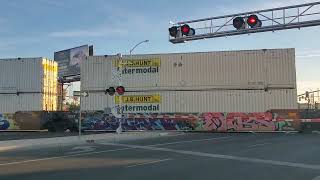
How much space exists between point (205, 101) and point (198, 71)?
94.4 inches

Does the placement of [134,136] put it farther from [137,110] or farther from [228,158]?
[228,158]

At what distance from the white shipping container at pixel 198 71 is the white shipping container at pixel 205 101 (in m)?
0.49

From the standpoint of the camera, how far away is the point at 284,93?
126 ft

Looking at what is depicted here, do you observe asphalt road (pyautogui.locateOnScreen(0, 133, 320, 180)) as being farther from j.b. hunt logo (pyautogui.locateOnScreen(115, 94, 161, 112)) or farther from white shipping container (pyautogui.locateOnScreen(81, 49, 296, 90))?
j.b. hunt logo (pyautogui.locateOnScreen(115, 94, 161, 112))

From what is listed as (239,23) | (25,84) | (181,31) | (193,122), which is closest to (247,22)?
(239,23)

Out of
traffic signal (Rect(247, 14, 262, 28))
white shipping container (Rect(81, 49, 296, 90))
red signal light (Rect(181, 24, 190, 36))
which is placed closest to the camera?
traffic signal (Rect(247, 14, 262, 28))

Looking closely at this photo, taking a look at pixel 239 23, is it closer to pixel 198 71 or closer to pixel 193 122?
pixel 198 71

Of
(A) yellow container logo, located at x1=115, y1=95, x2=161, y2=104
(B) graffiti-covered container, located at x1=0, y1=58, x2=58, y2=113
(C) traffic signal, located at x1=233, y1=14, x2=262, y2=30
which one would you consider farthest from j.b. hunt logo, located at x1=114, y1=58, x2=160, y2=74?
(C) traffic signal, located at x1=233, y1=14, x2=262, y2=30

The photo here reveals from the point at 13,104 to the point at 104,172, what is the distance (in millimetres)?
31103

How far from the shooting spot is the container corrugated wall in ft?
127

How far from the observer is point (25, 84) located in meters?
42.2

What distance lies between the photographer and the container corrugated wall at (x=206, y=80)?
127 ft

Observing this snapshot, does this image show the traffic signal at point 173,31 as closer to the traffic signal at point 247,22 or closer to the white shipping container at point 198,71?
the traffic signal at point 247,22

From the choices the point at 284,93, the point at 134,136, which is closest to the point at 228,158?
the point at 134,136
